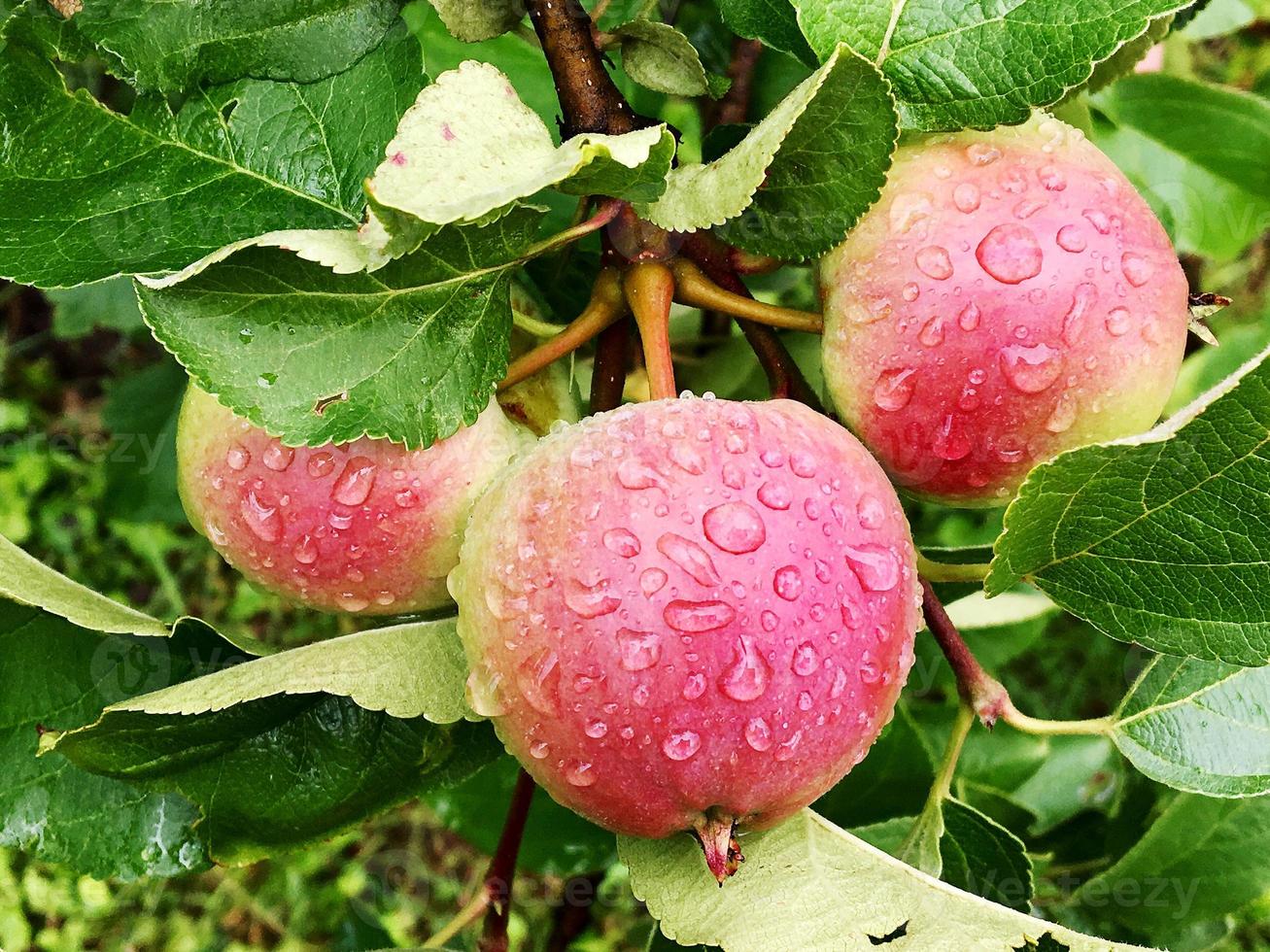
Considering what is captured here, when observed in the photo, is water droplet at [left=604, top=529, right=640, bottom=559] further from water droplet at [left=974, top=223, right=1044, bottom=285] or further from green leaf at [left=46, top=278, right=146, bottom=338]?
green leaf at [left=46, top=278, right=146, bottom=338]

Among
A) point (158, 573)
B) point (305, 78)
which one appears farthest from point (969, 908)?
point (158, 573)

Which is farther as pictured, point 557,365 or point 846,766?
point 557,365

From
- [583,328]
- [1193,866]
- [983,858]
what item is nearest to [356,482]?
[583,328]

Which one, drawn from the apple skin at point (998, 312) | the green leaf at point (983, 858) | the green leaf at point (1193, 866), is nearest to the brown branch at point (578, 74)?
the apple skin at point (998, 312)

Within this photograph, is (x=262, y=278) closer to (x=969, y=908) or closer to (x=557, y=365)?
(x=557, y=365)

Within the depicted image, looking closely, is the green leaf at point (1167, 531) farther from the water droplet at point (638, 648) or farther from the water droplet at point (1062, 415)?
the water droplet at point (638, 648)

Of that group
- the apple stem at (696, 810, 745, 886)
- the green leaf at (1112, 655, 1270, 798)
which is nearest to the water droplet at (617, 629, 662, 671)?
the apple stem at (696, 810, 745, 886)

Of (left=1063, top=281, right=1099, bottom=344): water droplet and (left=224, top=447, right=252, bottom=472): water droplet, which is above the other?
(left=1063, top=281, right=1099, bottom=344): water droplet

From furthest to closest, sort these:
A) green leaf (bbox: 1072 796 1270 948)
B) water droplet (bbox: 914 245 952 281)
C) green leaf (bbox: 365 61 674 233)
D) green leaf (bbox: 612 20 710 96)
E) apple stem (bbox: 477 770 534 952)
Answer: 1. green leaf (bbox: 1072 796 1270 948)
2. apple stem (bbox: 477 770 534 952)
3. green leaf (bbox: 612 20 710 96)
4. water droplet (bbox: 914 245 952 281)
5. green leaf (bbox: 365 61 674 233)
